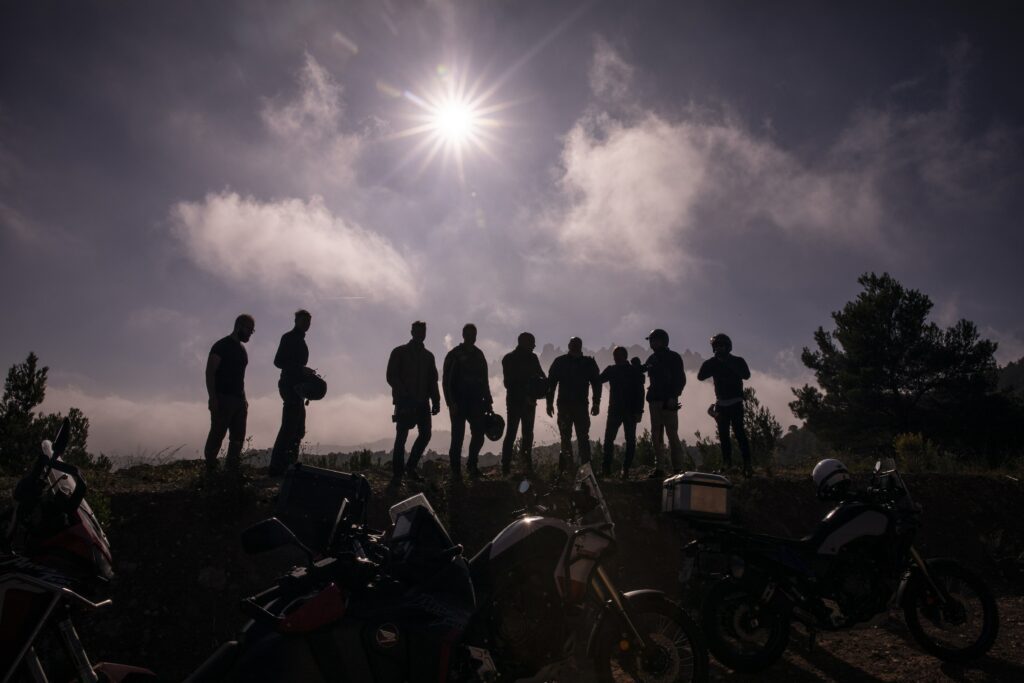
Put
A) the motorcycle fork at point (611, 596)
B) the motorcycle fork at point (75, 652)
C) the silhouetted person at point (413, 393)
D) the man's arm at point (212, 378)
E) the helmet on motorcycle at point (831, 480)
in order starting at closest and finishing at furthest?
the motorcycle fork at point (75, 652), the motorcycle fork at point (611, 596), the helmet on motorcycle at point (831, 480), the man's arm at point (212, 378), the silhouetted person at point (413, 393)

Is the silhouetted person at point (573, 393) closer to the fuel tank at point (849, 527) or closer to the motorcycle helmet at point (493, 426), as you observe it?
the motorcycle helmet at point (493, 426)

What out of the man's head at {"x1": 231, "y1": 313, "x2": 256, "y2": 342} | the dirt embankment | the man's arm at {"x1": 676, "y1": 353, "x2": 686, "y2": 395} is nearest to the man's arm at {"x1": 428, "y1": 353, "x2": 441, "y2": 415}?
the dirt embankment

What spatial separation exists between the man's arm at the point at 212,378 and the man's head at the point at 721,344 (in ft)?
25.3

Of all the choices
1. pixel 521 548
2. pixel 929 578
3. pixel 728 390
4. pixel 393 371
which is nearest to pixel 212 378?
pixel 393 371

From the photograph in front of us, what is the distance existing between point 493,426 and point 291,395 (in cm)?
306

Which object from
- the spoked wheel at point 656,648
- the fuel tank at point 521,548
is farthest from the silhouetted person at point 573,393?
the fuel tank at point 521,548

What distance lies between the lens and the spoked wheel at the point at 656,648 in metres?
3.63

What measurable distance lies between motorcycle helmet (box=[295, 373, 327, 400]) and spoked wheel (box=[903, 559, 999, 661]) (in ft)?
23.6

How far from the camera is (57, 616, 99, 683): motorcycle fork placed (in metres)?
2.30

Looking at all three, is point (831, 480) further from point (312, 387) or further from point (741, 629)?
point (312, 387)

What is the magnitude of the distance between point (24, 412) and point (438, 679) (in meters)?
19.3

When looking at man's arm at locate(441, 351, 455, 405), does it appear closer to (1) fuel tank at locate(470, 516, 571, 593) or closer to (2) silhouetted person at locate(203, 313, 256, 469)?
(2) silhouetted person at locate(203, 313, 256, 469)

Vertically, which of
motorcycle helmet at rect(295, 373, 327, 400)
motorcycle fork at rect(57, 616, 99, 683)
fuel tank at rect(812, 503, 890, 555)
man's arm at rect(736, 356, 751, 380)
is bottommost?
motorcycle fork at rect(57, 616, 99, 683)

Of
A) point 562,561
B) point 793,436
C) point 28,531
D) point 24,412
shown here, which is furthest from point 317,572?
point 793,436
